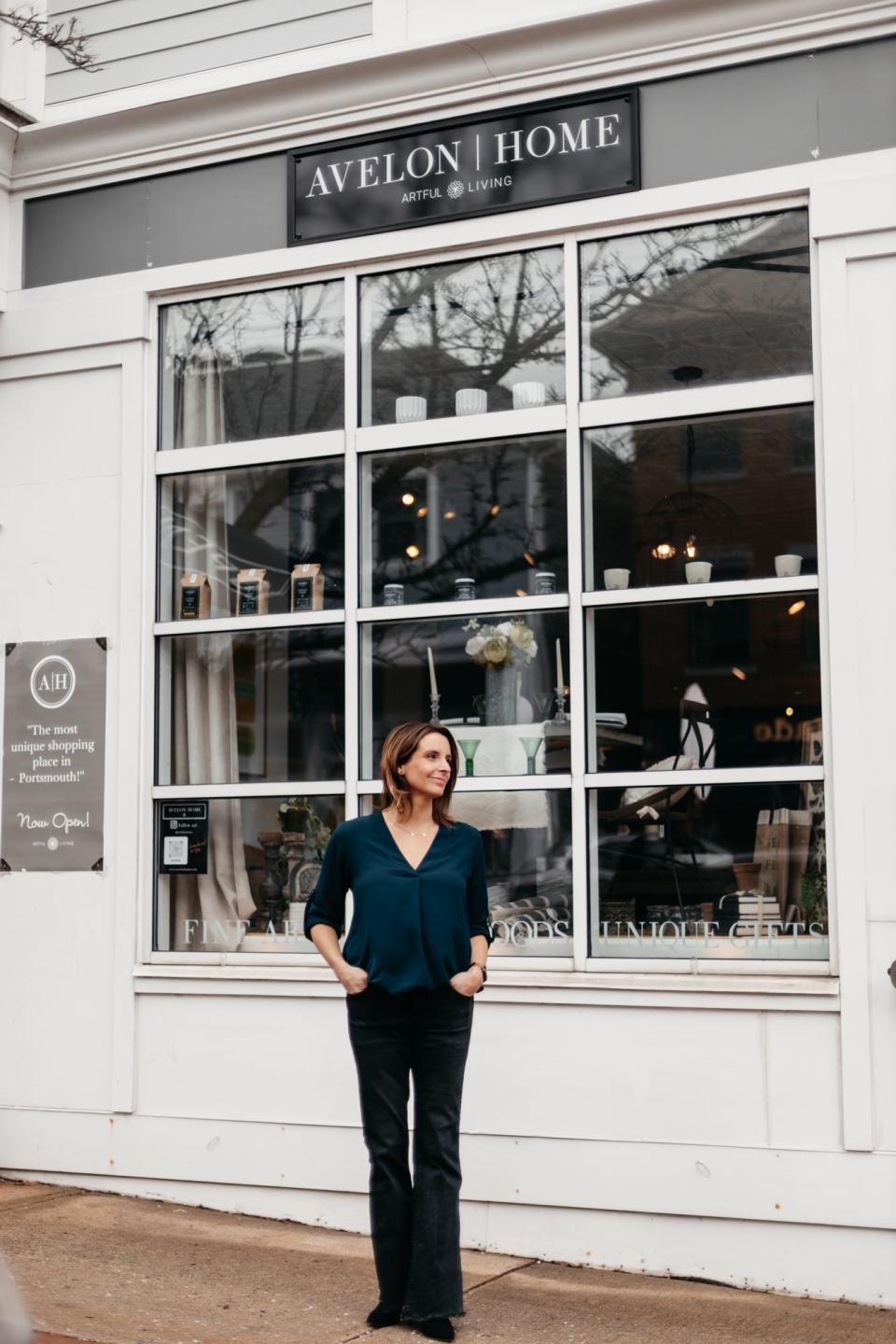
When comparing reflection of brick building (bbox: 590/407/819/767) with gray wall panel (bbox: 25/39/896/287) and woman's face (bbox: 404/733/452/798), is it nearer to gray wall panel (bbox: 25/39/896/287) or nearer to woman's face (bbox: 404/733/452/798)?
gray wall panel (bbox: 25/39/896/287)

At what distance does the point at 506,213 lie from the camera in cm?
679

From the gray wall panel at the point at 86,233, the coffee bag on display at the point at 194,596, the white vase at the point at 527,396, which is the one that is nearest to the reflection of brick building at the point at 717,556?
the white vase at the point at 527,396

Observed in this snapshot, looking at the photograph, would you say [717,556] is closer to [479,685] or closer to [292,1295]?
[479,685]

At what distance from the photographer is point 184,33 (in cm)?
743

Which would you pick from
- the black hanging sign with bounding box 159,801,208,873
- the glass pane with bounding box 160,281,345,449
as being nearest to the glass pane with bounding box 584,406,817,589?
the glass pane with bounding box 160,281,345,449

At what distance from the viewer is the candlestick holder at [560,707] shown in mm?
6625

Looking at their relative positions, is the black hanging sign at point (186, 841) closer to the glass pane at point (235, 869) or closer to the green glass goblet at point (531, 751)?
the glass pane at point (235, 869)

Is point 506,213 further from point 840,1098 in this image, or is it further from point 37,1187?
point 37,1187

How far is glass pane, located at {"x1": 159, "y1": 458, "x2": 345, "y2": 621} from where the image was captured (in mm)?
7109

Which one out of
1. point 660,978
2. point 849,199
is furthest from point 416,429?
point 660,978

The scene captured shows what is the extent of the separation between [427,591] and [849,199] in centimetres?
236

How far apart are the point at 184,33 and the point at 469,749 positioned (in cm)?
365

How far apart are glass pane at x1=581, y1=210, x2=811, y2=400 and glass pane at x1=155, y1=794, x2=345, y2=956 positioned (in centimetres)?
231

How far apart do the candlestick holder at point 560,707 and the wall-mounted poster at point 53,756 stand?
6.89ft
